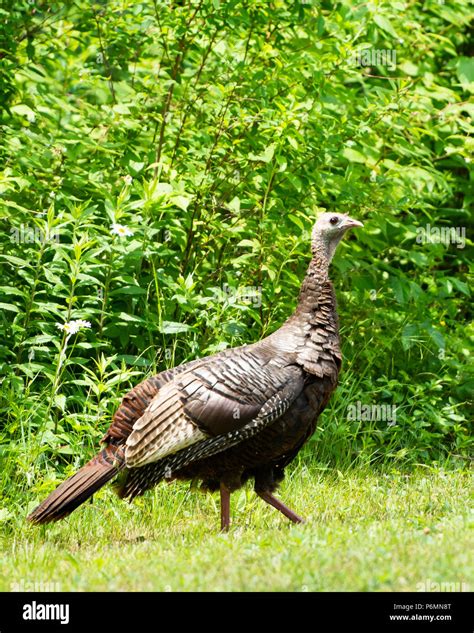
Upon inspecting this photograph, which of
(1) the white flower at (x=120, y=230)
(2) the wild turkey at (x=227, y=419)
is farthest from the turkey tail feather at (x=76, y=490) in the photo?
(1) the white flower at (x=120, y=230)

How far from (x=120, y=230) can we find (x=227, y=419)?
68.1 inches

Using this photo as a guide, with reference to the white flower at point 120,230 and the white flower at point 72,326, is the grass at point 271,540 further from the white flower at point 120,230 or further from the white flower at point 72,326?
the white flower at point 120,230

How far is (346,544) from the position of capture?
4.75 m

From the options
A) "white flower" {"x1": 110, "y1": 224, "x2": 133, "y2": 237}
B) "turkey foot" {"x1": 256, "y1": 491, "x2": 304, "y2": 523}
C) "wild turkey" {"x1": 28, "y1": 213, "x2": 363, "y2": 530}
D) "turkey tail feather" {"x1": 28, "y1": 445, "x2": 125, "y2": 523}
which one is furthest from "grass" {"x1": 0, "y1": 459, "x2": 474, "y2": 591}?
"white flower" {"x1": 110, "y1": 224, "x2": 133, "y2": 237}

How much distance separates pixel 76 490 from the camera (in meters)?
5.45

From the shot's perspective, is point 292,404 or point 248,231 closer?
point 292,404

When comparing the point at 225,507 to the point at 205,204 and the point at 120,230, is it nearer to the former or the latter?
the point at 120,230

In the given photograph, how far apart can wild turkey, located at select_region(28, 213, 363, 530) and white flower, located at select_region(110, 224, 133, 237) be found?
1.15 meters

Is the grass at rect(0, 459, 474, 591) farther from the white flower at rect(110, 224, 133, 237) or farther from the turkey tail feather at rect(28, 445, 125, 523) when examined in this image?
the white flower at rect(110, 224, 133, 237)

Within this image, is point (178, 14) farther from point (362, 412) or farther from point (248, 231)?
point (362, 412)

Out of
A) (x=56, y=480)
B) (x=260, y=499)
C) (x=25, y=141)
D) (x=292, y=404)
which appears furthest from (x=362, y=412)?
(x=25, y=141)

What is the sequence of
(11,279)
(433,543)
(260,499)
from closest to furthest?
(433,543), (260,499), (11,279)

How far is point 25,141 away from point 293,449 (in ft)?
10.0

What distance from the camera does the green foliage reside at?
667cm
